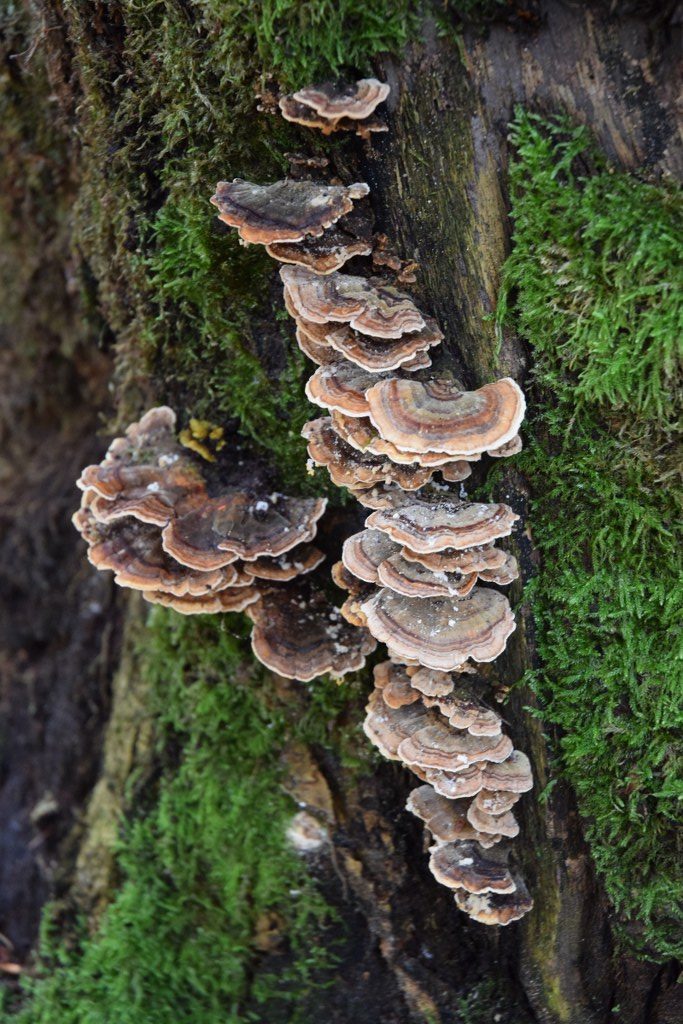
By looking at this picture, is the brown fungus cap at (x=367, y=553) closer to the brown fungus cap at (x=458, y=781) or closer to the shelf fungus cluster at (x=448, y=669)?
the shelf fungus cluster at (x=448, y=669)

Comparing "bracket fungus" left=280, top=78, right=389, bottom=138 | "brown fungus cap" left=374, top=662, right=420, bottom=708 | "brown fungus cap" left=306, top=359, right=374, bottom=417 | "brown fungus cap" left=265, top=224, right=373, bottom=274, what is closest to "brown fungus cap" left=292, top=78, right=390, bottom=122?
"bracket fungus" left=280, top=78, right=389, bottom=138

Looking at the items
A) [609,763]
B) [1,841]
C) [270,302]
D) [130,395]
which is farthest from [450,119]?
[1,841]

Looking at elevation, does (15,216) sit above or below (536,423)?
above

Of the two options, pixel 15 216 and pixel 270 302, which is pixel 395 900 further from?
pixel 15 216

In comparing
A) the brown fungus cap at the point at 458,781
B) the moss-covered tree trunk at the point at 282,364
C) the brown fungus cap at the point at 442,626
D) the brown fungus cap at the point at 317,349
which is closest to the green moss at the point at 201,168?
the moss-covered tree trunk at the point at 282,364

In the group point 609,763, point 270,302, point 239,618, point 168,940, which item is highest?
point 270,302

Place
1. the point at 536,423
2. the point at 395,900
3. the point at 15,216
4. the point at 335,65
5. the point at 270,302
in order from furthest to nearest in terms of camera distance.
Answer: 1. the point at 15,216
2. the point at 395,900
3. the point at 270,302
4. the point at 536,423
5. the point at 335,65

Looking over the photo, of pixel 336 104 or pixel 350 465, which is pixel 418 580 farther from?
pixel 336 104

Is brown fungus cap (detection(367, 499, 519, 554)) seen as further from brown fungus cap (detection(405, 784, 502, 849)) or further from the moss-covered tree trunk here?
brown fungus cap (detection(405, 784, 502, 849))
